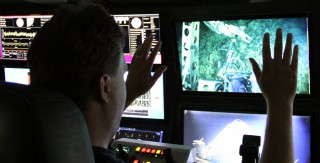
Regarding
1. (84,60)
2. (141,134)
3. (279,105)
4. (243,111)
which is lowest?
(141,134)

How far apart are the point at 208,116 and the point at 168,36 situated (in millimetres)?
487

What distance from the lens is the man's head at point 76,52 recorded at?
34.1 inches

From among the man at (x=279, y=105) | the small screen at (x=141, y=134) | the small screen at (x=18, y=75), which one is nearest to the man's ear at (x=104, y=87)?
the man at (x=279, y=105)

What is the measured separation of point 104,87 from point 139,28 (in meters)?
1.38

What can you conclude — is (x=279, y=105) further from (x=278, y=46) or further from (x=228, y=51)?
(x=228, y=51)

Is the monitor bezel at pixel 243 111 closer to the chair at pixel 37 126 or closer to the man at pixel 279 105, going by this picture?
the man at pixel 279 105

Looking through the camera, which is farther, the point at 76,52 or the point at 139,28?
the point at 139,28

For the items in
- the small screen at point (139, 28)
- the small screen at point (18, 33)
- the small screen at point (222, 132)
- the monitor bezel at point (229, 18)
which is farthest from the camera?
the small screen at point (18, 33)

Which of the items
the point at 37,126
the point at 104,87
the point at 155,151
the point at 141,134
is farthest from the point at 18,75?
the point at 37,126

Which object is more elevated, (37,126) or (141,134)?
(37,126)

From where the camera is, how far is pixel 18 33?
259 cm

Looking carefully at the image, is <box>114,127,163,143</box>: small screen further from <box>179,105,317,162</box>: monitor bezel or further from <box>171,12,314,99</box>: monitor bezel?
<box>171,12,314,99</box>: monitor bezel

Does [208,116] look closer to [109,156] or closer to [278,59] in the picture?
[278,59]

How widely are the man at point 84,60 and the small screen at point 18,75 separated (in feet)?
5.90
